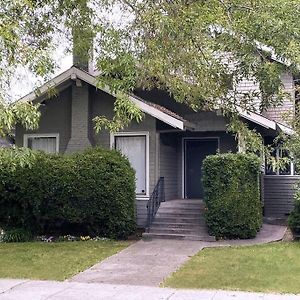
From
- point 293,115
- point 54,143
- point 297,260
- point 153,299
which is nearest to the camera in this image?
point 153,299

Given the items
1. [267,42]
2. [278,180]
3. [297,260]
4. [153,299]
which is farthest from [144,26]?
[278,180]

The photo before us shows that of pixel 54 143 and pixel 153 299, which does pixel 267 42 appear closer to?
pixel 153 299

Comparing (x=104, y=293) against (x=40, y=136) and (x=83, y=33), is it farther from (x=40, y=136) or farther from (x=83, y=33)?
(x=40, y=136)

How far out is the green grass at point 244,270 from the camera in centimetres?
891

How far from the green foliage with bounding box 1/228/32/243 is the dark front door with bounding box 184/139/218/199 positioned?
597 cm

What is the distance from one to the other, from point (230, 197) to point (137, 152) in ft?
12.2

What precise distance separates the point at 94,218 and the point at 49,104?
4941 mm

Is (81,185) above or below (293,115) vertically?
below

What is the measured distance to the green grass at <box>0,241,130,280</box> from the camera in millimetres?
10141

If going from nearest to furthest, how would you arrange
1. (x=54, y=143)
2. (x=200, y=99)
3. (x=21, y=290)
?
(x=21, y=290) → (x=200, y=99) → (x=54, y=143)

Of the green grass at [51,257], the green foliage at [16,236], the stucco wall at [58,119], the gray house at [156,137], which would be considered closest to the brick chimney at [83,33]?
the gray house at [156,137]

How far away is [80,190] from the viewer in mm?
14109

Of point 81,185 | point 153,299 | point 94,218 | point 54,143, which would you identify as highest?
point 54,143

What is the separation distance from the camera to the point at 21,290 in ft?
28.6
